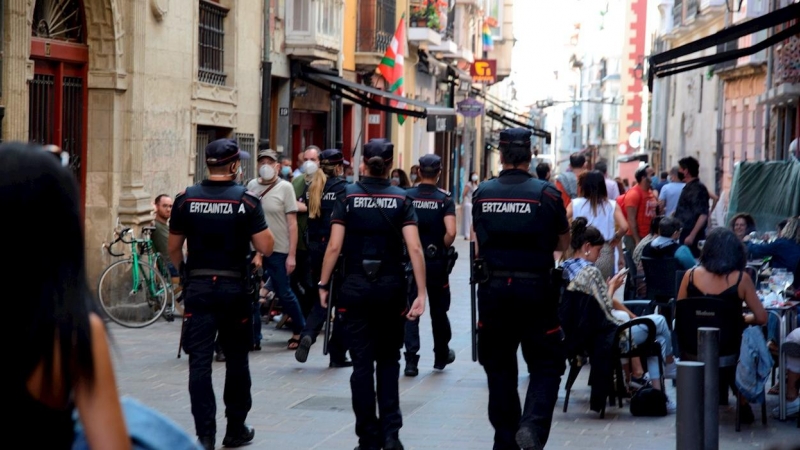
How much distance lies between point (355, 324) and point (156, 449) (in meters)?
5.78

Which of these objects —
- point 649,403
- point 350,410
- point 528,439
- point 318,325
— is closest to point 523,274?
point 528,439

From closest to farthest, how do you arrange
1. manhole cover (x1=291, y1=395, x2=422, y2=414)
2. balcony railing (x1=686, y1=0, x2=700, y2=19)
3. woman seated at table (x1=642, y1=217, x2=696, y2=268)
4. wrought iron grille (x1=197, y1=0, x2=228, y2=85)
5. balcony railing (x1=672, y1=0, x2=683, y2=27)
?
manhole cover (x1=291, y1=395, x2=422, y2=414) → woman seated at table (x1=642, y1=217, x2=696, y2=268) → wrought iron grille (x1=197, y1=0, x2=228, y2=85) → balcony railing (x1=686, y1=0, x2=700, y2=19) → balcony railing (x1=672, y1=0, x2=683, y2=27)

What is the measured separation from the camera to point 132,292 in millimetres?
14289

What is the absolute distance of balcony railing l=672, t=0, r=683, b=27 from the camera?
43.8 meters

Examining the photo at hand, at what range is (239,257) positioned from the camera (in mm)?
8031

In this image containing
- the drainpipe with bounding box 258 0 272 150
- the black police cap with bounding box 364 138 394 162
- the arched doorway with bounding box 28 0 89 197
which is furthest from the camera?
the drainpipe with bounding box 258 0 272 150

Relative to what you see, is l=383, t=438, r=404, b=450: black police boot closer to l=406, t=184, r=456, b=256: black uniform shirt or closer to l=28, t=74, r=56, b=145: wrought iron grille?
l=406, t=184, r=456, b=256: black uniform shirt

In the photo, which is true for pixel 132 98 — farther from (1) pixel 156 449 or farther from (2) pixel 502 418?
(1) pixel 156 449

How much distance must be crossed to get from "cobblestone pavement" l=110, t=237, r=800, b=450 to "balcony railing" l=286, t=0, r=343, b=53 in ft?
38.2

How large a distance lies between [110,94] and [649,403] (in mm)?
8224

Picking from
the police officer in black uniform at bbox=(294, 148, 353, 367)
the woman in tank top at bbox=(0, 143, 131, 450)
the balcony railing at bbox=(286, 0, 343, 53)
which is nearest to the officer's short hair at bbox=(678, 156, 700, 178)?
the police officer in black uniform at bbox=(294, 148, 353, 367)

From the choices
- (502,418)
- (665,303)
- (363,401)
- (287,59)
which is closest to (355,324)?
(363,401)

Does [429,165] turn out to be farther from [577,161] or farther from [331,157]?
[577,161]

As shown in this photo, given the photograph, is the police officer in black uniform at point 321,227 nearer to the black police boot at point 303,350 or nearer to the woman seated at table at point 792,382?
the black police boot at point 303,350
